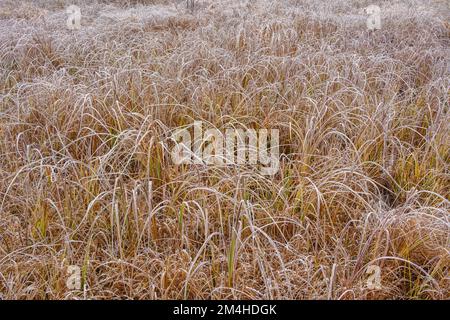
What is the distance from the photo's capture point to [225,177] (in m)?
2.14

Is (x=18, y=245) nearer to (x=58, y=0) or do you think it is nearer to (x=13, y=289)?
(x=13, y=289)

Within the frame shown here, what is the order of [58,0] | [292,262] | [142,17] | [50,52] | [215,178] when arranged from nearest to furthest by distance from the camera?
[292,262] → [215,178] → [50,52] → [142,17] → [58,0]

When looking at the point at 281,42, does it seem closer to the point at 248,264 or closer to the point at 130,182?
the point at 130,182

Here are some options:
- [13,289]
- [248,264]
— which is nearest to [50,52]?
[13,289]

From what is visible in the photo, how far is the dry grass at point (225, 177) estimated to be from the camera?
1.67m

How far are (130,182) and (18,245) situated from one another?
0.61m

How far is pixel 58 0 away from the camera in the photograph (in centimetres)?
682

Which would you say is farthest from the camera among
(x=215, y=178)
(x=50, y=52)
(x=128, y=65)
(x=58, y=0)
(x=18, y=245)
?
(x=58, y=0)

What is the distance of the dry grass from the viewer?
167 centimetres
